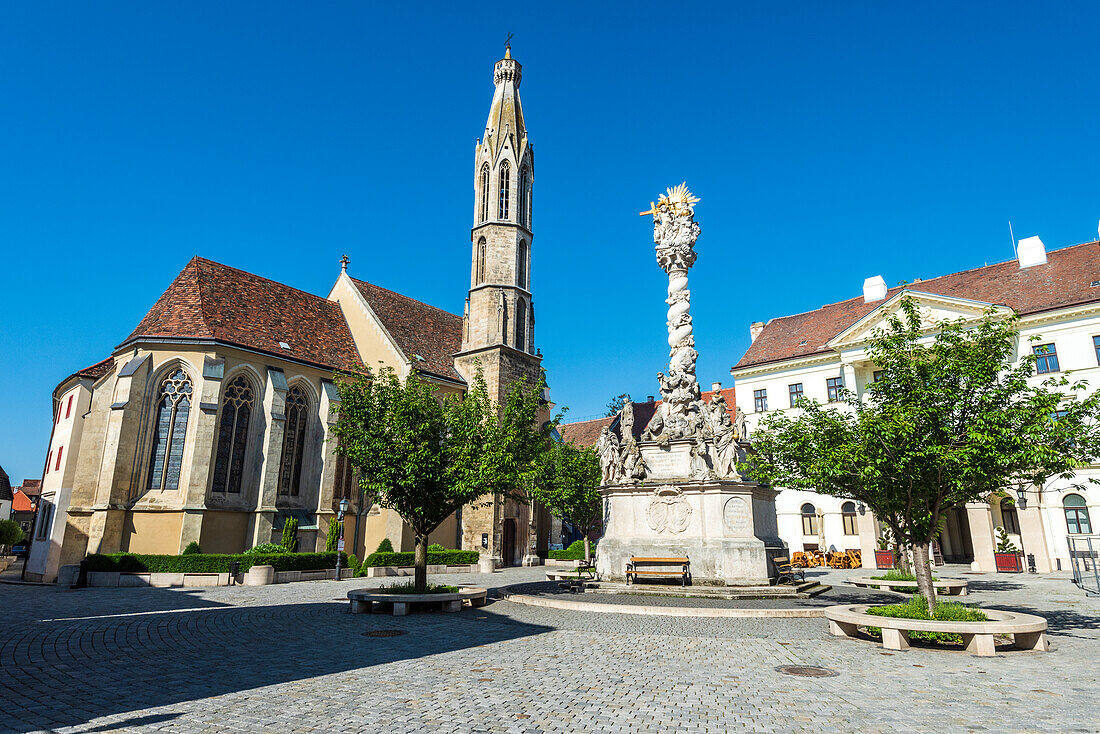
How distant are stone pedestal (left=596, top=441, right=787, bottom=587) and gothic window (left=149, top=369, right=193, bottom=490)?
21.0 metres

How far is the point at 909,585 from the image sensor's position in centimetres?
1836

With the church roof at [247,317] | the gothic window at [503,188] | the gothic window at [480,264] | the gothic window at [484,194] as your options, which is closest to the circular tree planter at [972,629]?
the church roof at [247,317]

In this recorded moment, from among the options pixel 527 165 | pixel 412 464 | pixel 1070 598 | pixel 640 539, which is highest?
pixel 527 165

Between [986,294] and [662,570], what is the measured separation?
30.5m

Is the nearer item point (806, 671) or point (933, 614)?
point (806, 671)

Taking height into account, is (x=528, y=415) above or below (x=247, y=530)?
above

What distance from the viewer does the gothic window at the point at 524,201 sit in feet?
140

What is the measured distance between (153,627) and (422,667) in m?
7.14

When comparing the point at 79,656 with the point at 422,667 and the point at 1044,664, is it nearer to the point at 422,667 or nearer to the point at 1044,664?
the point at 422,667

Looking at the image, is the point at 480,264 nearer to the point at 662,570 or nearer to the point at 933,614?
the point at 662,570

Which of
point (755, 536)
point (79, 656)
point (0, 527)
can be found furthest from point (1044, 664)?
point (0, 527)

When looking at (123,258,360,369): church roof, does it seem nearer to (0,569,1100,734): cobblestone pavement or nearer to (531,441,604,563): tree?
(531,441,604,563): tree

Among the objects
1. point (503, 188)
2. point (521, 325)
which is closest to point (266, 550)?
point (521, 325)

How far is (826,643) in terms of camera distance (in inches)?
402
